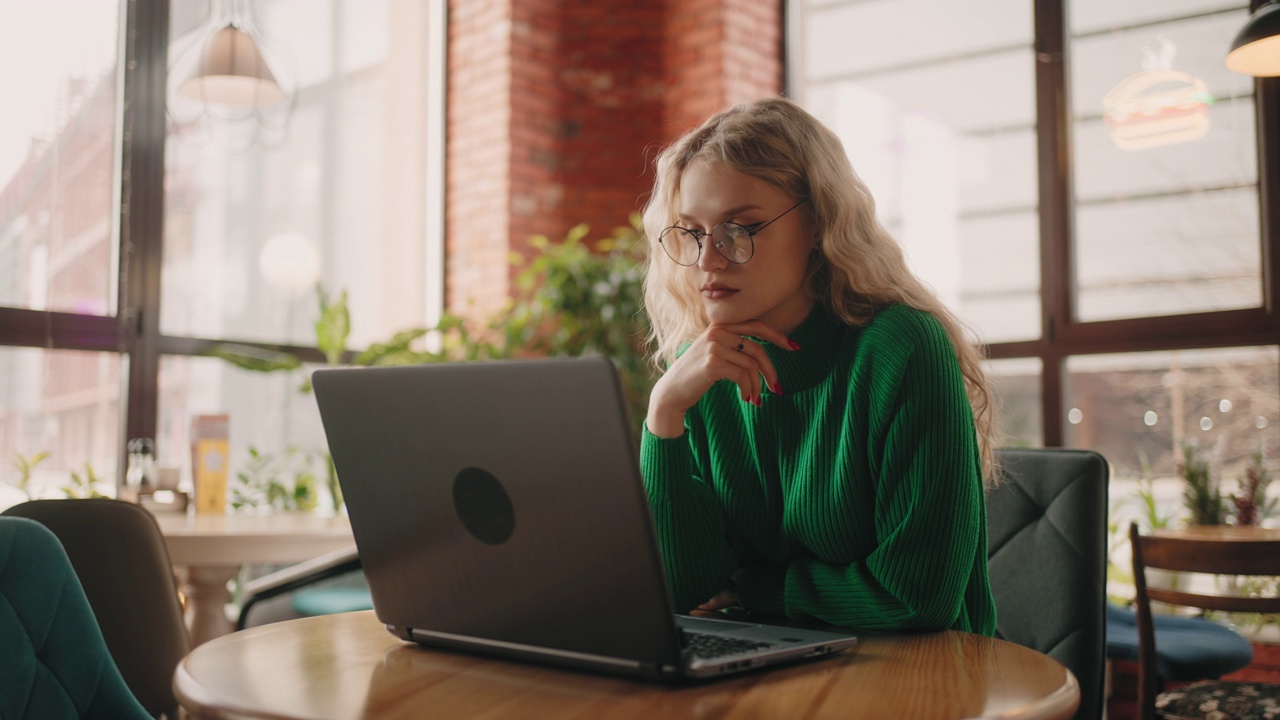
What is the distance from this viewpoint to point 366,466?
0.92 m

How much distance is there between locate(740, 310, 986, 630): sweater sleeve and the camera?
1.10 metres

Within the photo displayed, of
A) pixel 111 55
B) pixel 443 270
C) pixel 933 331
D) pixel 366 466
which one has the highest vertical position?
pixel 111 55

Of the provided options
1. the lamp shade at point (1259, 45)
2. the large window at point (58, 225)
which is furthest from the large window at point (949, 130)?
the large window at point (58, 225)

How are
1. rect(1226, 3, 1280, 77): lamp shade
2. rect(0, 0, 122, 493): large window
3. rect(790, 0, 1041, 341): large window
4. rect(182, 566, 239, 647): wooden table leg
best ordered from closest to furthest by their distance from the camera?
rect(182, 566, 239, 647): wooden table leg
rect(1226, 3, 1280, 77): lamp shade
rect(0, 0, 122, 493): large window
rect(790, 0, 1041, 341): large window

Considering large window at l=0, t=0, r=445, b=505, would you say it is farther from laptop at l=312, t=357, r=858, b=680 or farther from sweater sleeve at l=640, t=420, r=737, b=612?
laptop at l=312, t=357, r=858, b=680

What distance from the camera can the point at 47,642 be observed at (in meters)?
1.19

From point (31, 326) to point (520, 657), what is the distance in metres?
3.33

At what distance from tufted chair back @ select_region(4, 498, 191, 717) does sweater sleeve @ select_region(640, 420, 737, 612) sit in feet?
2.73

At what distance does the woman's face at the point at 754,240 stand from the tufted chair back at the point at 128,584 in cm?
97

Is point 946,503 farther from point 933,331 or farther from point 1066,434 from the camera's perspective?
point 1066,434

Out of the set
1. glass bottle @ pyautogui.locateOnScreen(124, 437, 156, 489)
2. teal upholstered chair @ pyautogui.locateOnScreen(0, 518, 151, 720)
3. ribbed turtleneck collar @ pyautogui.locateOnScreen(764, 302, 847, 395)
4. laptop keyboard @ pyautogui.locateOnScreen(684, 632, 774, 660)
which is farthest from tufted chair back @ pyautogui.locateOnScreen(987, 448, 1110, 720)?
glass bottle @ pyautogui.locateOnScreen(124, 437, 156, 489)

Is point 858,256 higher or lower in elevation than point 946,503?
higher

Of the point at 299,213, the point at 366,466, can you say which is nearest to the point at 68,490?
the point at 299,213

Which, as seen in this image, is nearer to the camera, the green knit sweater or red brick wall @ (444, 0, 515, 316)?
the green knit sweater
